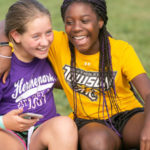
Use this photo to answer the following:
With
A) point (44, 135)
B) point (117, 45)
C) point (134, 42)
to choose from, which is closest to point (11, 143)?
point (44, 135)

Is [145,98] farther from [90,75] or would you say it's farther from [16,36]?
[16,36]

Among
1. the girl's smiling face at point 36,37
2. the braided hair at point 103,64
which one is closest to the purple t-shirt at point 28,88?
the girl's smiling face at point 36,37

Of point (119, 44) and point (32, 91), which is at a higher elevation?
point (119, 44)

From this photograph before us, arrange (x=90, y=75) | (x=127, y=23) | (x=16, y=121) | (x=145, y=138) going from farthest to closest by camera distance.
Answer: (x=127, y=23)
(x=90, y=75)
(x=16, y=121)
(x=145, y=138)

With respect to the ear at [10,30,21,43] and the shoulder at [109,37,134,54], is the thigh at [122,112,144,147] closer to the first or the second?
the shoulder at [109,37,134,54]

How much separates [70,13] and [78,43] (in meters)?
0.23

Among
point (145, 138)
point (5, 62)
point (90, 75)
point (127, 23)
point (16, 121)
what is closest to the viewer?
point (145, 138)

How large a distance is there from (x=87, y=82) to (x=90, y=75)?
0.06 meters

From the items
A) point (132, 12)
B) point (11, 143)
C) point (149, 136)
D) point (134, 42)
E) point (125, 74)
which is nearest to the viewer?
point (149, 136)

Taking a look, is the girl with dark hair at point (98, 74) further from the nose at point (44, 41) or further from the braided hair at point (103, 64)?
the nose at point (44, 41)

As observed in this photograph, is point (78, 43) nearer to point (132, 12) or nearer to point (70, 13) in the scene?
point (70, 13)

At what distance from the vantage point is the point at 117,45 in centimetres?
296

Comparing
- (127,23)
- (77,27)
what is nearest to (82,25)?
(77,27)

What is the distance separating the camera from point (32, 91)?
9.59ft
